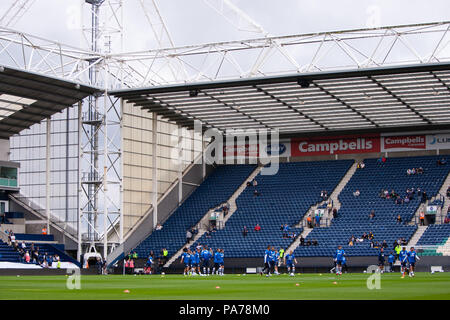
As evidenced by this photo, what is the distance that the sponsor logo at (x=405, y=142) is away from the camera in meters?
66.8

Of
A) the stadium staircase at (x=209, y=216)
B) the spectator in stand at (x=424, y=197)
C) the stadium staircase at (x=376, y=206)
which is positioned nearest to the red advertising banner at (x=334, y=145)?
the stadium staircase at (x=376, y=206)

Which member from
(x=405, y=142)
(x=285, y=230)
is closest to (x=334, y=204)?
(x=285, y=230)

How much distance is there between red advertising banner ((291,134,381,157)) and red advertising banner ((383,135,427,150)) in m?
0.77

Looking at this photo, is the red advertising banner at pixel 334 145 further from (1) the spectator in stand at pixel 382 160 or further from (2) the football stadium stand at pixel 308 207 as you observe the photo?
(2) the football stadium stand at pixel 308 207

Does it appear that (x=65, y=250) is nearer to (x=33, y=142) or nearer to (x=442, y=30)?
(x=33, y=142)

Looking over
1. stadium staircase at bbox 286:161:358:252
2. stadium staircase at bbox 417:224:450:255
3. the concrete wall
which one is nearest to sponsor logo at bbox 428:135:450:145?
stadium staircase at bbox 286:161:358:252

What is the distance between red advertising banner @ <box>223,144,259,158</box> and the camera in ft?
237

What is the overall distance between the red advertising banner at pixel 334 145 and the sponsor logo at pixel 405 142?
831mm

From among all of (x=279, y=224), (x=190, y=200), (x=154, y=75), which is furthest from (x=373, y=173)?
(x=154, y=75)

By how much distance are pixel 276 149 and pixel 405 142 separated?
11.1 m

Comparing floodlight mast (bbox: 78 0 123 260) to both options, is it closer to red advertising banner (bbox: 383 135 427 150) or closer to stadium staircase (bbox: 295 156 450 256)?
stadium staircase (bbox: 295 156 450 256)

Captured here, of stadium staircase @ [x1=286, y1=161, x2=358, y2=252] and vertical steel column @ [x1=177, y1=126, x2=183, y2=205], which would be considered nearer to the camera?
stadium staircase @ [x1=286, y1=161, x2=358, y2=252]

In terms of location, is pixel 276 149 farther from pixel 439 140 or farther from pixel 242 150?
pixel 439 140
